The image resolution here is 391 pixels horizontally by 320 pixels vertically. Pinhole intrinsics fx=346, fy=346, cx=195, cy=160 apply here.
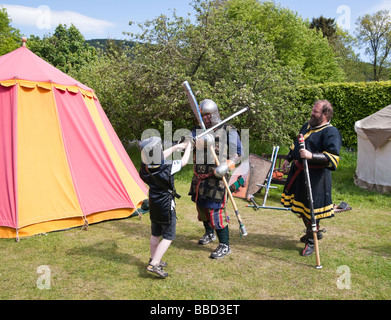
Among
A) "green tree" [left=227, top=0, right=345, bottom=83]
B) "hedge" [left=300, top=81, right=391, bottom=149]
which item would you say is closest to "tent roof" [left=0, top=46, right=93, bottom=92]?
"hedge" [left=300, top=81, right=391, bottom=149]

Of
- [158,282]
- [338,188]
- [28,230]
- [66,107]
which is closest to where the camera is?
[158,282]

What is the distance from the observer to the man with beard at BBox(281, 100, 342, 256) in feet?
13.2

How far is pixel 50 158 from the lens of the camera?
5.27m

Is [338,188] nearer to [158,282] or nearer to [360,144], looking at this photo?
[360,144]

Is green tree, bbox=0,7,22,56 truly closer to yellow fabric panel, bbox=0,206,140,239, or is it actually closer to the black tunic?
yellow fabric panel, bbox=0,206,140,239

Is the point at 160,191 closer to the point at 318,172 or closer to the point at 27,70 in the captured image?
the point at 318,172

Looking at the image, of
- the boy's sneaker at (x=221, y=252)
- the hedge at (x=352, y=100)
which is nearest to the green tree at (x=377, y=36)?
the hedge at (x=352, y=100)

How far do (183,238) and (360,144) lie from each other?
5757 millimetres

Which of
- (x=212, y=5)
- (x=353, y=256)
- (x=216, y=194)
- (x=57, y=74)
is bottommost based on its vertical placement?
(x=353, y=256)

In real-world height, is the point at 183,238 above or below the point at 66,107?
below

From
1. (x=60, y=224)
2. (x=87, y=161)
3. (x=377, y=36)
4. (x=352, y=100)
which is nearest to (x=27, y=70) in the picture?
(x=87, y=161)

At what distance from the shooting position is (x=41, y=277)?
3721 mm

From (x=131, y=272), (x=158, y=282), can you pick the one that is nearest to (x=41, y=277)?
(x=131, y=272)

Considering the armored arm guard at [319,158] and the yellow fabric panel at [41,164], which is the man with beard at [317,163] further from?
the yellow fabric panel at [41,164]
